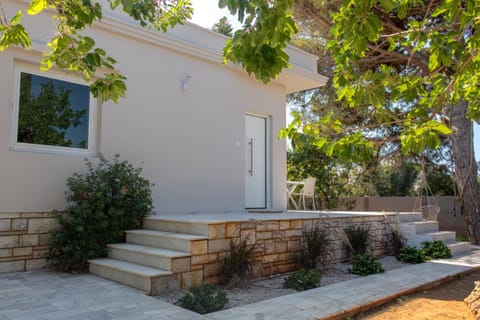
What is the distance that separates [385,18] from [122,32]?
668 cm

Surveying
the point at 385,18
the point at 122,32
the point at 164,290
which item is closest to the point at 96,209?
Answer: the point at 164,290

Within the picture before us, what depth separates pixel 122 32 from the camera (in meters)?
6.53

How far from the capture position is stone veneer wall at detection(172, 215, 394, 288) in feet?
15.3

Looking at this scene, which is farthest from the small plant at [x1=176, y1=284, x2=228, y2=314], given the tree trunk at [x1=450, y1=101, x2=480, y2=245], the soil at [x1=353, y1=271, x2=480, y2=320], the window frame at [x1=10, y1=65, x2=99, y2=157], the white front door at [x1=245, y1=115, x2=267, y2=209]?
the tree trunk at [x1=450, y1=101, x2=480, y2=245]

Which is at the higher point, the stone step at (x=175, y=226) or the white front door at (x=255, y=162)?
the white front door at (x=255, y=162)

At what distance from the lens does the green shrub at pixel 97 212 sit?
534cm

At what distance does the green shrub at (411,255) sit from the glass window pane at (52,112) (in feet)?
19.2

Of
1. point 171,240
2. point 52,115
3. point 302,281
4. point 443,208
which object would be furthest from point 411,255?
point 52,115

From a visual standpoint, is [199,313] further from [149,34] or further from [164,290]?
[149,34]

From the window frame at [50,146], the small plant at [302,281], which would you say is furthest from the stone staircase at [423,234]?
the window frame at [50,146]

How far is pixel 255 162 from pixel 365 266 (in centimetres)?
380

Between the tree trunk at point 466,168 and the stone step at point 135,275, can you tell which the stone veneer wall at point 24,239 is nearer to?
the stone step at point 135,275

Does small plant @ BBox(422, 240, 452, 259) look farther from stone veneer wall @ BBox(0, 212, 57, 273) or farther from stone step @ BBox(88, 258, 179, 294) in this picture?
stone veneer wall @ BBox(0, 212, 57, 273)

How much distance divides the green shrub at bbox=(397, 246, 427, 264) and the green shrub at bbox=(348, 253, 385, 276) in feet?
3.93
